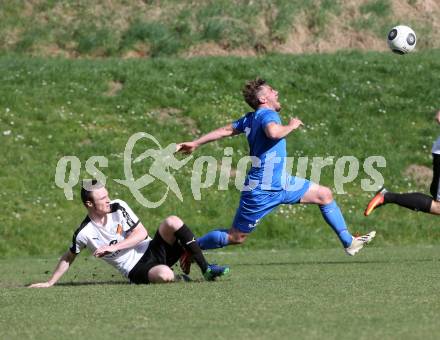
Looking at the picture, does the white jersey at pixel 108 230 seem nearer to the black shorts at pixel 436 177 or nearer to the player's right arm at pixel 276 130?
the player's right arm at pixel 276 130

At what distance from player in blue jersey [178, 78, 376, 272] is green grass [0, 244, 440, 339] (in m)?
0.52

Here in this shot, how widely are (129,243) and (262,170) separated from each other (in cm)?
180

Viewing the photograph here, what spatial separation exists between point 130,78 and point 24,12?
4.91m

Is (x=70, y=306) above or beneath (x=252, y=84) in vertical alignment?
beneath

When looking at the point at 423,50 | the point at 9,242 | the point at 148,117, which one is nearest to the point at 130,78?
the point at 148,117

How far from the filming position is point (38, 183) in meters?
17.3

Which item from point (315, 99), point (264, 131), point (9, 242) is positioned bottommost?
point (9, 242)

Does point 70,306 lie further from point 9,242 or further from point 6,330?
point 9,242

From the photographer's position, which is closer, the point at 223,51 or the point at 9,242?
the point at 9,242

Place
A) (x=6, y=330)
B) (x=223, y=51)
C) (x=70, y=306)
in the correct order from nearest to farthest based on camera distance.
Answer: (x=6, y=330) < (x=70, y=306) < (x=223, y=51)

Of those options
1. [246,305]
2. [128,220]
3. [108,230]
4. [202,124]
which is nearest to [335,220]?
[128,220]

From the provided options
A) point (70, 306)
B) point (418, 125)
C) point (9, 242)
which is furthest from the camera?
point (418, 125)

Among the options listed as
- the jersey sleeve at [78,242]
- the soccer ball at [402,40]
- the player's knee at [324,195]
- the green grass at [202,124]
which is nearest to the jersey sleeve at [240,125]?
the player's knee at [324,195]

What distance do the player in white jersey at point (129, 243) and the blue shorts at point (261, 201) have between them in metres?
1.26
